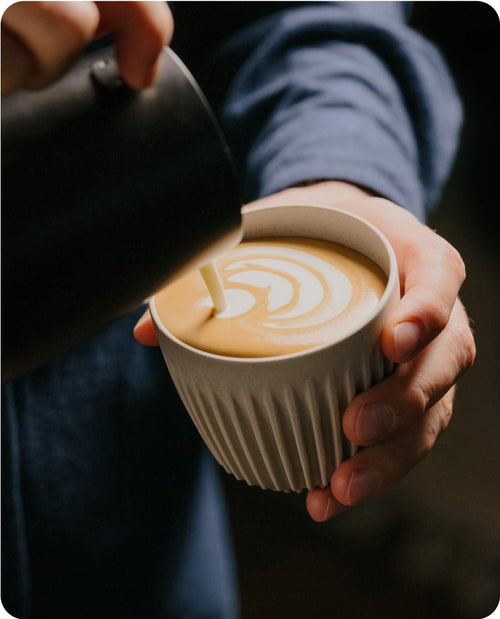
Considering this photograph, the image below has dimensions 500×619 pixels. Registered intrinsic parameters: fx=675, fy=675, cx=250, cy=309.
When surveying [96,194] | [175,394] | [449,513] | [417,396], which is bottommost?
[449,513]

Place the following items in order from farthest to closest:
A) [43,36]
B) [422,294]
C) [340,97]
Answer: [340,97] → [422,294] → [43,36]

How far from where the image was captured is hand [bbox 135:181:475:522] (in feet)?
1.08

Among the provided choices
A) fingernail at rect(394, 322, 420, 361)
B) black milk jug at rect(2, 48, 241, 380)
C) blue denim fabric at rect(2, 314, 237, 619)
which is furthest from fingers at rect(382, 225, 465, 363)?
blue denim fabric at rect(2, 314, 237, 619)

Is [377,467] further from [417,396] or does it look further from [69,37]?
[69,37]

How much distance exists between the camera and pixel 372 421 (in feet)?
1.08

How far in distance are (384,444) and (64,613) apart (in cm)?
36

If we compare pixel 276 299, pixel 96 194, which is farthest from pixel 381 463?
pixel 96 194

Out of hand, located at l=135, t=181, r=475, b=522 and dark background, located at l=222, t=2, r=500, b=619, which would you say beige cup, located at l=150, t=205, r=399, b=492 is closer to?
Result: hand, located at l=135, t=181, r=475, b=522

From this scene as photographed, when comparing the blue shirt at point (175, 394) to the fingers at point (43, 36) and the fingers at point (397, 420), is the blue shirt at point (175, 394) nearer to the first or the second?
the fingers at point (397, 420)

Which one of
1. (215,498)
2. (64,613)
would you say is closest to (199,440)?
(215,498)

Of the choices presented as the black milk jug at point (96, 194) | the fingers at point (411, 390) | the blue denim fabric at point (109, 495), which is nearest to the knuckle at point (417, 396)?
the fingers at point (411, 390)

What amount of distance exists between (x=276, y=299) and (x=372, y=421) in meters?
0.09

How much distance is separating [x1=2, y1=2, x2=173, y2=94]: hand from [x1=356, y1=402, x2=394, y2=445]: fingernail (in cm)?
18

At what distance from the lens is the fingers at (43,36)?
0.23 meters
